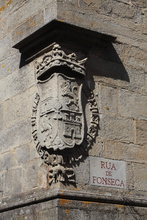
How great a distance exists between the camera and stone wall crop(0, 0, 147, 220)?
522cm

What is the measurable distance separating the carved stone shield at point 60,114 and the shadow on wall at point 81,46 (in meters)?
0.31

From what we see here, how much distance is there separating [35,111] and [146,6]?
1702 millimetres

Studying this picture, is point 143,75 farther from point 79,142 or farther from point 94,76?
point 79,142

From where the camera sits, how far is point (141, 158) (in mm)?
5477

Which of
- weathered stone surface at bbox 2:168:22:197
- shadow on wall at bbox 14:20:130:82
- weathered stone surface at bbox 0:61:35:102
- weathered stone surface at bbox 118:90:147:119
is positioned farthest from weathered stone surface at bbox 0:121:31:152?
weathered stone surface at bbox 118:90:147:119

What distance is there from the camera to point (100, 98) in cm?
538

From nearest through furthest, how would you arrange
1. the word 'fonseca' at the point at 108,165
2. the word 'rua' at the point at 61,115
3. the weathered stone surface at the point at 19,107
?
the word 'rua' at the point at 61,115, the word 'fonseca' at the point at 108,165, the weathered stone surface at the point at 19,107

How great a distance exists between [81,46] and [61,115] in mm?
764

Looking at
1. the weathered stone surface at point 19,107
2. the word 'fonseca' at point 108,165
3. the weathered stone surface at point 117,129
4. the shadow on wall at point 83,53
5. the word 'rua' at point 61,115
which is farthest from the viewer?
the weathered stone surface at point 19,107

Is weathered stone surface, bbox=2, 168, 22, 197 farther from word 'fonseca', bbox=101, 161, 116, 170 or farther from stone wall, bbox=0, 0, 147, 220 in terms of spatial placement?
word 'fonseca', bbox=101, 161, 116, 170

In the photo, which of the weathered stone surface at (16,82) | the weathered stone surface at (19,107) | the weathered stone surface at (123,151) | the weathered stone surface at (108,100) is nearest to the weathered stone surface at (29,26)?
the weathered stone surface at (16,82)

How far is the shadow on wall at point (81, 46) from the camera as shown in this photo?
525cm

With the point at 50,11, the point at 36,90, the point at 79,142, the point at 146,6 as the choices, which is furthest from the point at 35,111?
the point at 146,6

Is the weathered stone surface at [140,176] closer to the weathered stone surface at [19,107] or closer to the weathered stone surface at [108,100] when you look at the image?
the weathered stone surface at [108,100]
